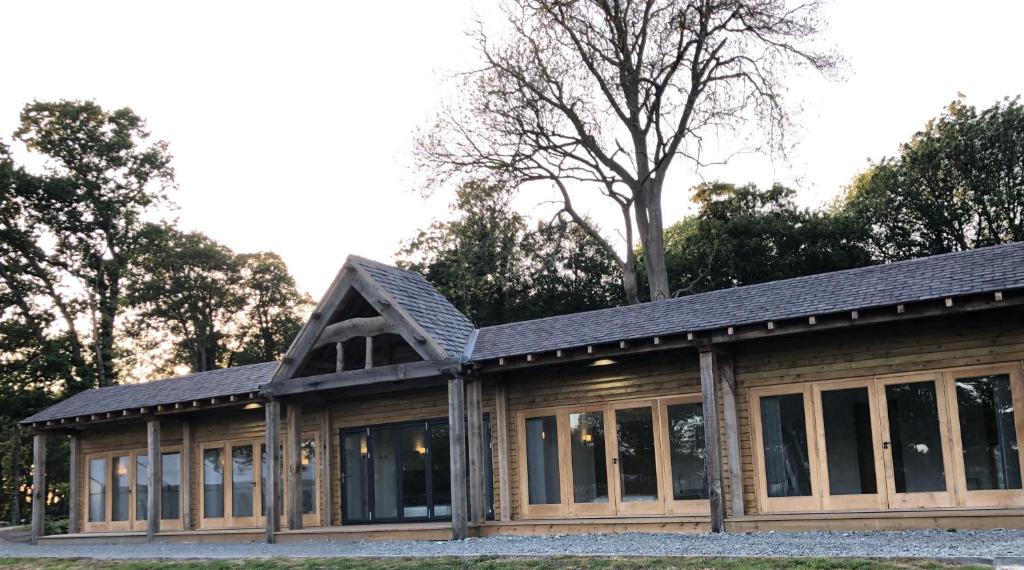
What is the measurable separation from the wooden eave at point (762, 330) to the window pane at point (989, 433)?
4.12ft

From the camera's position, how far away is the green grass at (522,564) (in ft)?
28.5

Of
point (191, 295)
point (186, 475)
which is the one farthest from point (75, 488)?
point (191, 295)

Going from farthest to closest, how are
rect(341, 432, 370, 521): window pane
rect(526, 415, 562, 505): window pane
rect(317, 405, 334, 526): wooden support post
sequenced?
1. rect(317, 405, 334, 526): wooden support post
2. rect(341, 432, 370, 521): window pane
3. rect(526, 415, 562, 505): window pane

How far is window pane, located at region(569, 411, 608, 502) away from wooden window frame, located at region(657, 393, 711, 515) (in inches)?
38.7

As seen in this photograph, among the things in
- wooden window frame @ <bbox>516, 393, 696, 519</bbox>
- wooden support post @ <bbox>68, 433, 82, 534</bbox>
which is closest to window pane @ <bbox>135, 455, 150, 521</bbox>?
wooden support post @ <bbox>68, 433, 82, 534</bbox>

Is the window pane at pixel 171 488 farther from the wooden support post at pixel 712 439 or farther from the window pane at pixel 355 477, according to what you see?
the wooden support post at pixel 712 439

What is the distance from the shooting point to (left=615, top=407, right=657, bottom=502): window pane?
14.1 meters

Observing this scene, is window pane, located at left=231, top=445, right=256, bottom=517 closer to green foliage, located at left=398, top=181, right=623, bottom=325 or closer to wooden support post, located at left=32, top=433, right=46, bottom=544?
wooden support post, located at left=32, top=433, right=46, bottom=544

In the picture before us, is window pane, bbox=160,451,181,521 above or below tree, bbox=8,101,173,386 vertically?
below

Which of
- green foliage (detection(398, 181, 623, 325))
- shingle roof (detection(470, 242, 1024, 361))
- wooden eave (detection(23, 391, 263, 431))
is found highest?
green foliage (detection(398, 181, 623, 325))

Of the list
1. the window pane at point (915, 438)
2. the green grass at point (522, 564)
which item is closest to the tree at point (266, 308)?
the green grass at point (522, 564)

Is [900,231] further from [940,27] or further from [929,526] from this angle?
[929,526]

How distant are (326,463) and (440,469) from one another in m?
2.51

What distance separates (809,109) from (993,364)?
14.4m
